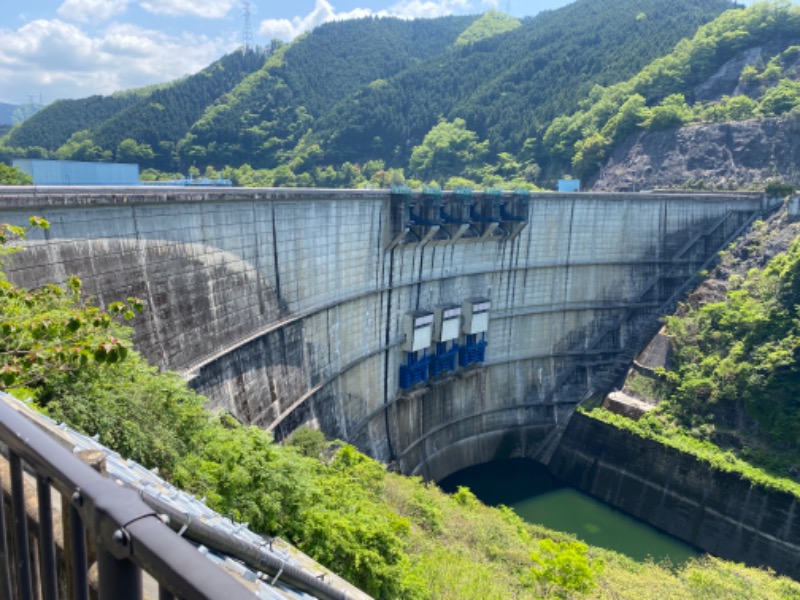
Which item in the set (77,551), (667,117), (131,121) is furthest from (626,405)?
(131,121)

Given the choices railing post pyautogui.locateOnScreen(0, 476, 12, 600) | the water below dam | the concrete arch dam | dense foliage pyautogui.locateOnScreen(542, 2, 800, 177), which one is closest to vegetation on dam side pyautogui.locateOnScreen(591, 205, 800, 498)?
the concrete arch dam

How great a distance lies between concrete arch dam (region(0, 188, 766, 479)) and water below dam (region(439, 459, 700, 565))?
2.56 ft

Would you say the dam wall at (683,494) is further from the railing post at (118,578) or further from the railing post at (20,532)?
the railing post at (118,578)

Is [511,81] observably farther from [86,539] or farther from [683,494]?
[86,539]

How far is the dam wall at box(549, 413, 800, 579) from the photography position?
943 inches

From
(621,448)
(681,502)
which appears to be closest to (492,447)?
(621,448)

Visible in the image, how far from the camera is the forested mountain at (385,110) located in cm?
6172

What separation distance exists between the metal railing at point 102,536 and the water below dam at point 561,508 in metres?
25.4

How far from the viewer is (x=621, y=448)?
28359mm

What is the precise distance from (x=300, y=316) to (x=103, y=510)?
58.8ft

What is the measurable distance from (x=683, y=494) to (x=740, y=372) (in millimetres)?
5602

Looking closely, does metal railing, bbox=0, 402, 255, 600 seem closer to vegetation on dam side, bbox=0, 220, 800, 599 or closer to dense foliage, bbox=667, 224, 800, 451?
vegetation on dam side, bbox=0, 220, 800, 599

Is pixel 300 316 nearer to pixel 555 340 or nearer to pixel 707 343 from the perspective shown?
pixel 555 340

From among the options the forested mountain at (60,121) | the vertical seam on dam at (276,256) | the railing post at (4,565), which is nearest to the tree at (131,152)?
the forested mountain at (60,121)
